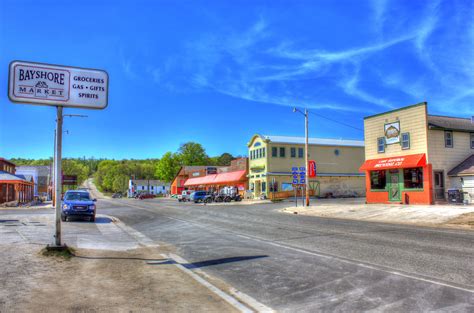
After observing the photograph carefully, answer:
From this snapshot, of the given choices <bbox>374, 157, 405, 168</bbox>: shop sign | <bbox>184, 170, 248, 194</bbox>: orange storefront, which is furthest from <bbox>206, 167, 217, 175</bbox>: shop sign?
<bbox>374, 157, 405, 168</bbox>: shop sign

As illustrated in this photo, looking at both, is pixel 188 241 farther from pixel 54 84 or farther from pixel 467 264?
pixel 467 264

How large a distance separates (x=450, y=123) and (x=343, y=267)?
25579 mm

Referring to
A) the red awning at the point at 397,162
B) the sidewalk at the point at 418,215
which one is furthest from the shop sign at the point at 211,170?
the sidewalk at the point at 418,215

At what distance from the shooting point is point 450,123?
29453mm

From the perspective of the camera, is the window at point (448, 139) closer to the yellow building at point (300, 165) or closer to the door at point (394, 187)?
the door at point (394, 187)

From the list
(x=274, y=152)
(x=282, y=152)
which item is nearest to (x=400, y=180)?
(x=274, y=152)

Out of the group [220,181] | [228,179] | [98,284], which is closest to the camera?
[98,284]

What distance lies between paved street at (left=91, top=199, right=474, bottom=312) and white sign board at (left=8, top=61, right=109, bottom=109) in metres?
4.80

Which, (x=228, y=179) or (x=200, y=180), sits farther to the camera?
(x=200, y=180)

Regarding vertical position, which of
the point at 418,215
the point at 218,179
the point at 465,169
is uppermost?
the point at 218,179

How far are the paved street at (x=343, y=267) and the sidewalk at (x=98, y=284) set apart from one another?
929mm

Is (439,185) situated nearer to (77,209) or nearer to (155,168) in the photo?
(77,209)

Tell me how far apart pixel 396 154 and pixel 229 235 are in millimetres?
20183

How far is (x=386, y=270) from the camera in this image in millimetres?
8062
